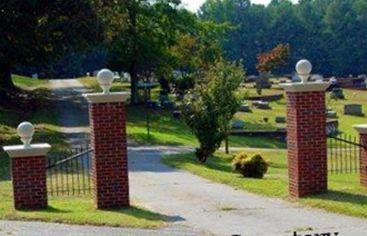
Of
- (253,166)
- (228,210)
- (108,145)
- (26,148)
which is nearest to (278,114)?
(253,166)

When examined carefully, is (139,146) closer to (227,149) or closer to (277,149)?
(227,149)

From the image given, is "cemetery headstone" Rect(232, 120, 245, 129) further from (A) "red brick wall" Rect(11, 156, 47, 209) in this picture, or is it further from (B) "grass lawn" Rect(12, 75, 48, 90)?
(B) "grass lawn" Rect(12, 75, 48, 90)

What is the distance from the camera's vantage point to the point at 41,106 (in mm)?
43156

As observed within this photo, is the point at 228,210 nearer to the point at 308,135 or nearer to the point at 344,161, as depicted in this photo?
the point at 308,135

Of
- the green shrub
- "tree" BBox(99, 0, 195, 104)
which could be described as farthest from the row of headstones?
"tree" BBox(99, 0, 195, 104)

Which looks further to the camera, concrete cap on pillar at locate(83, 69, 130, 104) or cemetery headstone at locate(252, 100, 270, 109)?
cemetery headstone at locate(252, 100, 270, 109)

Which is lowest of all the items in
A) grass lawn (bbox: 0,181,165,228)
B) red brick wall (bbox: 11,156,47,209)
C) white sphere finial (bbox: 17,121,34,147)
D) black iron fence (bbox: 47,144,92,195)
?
black iron fence (bbox: 47,144,92,195)

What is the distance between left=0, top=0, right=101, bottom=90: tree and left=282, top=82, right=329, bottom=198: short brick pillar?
595 inches

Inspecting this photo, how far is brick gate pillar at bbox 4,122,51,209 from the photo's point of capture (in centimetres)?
1391

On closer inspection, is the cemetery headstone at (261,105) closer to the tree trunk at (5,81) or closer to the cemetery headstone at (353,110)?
the cemetery headstone at (353,110)

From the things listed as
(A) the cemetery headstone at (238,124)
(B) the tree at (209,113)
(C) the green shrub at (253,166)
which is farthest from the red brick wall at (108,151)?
(A) the cemetery headstone at (238,124)

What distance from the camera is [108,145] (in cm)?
1401

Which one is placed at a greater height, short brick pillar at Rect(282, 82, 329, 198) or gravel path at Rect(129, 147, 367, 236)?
short brick pillar at Rect(282, 82, 329, 198)

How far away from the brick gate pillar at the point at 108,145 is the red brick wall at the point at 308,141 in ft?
11.2
